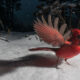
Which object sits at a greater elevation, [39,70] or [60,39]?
[60,39]

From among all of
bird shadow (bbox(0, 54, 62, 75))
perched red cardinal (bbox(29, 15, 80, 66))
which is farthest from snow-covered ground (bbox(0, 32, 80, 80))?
perched red cardinal (bbox(29, 15, 80, 66))

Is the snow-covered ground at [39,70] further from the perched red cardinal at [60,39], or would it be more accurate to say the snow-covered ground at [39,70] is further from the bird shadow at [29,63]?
the perched red cardinal at [60,39]

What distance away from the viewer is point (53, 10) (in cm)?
351

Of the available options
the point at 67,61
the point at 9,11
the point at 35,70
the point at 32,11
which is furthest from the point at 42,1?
the point at 35,70

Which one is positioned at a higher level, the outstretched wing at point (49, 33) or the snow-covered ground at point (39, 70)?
the outstretched wing at point (49, 33)

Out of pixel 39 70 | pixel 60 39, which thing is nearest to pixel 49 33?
pixel 60 39

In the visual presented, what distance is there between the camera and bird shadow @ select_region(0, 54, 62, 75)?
4.42ft

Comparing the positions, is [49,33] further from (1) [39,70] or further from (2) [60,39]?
(1) [39,70]

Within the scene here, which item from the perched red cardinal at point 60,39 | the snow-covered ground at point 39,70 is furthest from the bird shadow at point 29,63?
the perched red cardinal at point 60,39

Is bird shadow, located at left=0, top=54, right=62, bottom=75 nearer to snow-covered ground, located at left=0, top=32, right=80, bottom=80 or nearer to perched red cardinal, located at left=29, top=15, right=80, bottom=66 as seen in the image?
snow-covered ground, located at left=0, top=32, right=80, bottom=80

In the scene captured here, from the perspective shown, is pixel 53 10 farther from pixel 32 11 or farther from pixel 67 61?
pixel 67 61

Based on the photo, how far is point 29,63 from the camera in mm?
1492

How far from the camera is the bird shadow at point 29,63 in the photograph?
4.42ft

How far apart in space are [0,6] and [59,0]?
70.1 inches
